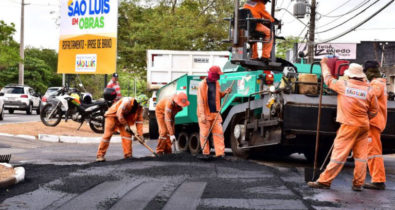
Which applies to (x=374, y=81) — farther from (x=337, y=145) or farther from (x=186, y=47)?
(x=186, y=47)

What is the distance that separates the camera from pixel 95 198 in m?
6.72

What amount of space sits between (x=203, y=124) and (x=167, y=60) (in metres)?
9.43

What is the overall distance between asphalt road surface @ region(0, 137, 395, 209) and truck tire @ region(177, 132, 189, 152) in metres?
3.04

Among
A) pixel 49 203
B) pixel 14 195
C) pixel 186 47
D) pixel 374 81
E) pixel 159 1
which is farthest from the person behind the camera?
pixel 159 1

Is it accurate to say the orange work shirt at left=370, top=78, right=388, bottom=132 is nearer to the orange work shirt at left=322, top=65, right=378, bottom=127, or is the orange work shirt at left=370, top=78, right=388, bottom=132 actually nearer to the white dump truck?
the orange work shirt at left=322, top=65, right=378, bottom=127

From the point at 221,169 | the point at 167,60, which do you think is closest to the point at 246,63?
the point at 221,169

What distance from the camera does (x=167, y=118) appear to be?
40.0 ft

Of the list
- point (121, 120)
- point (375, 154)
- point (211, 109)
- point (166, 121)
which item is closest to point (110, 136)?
point (121, 120)

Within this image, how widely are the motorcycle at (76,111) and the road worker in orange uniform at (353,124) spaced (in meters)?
10.9

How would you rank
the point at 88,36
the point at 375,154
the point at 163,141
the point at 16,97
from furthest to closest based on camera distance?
1. the point at 16,97
2. the point at 88,36
3. the point at 163,141
4. the point at 375,154

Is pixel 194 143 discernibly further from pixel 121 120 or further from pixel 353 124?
pixel 353 124

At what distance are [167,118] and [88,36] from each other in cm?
1105

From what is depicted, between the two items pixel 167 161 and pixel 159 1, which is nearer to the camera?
pixel 167 161

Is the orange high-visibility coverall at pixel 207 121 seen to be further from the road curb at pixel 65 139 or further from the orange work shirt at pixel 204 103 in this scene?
the road curb at pixel 65 139
